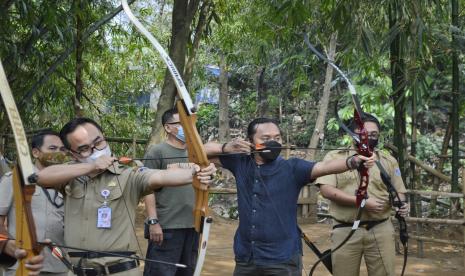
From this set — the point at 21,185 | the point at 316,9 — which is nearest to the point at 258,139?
the point at 21,185

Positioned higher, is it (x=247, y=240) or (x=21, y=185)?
(x=21, y=185)

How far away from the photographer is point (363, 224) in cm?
433

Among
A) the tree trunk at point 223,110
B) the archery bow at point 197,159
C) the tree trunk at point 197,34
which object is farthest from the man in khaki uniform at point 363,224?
the tree trunk at point 223,110

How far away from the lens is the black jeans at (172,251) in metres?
4.35

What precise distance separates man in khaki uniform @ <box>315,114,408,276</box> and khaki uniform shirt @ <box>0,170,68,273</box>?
1638mm

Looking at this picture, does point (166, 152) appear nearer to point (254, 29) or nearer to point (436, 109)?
point (254, 29)

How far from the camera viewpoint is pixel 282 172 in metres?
3.68

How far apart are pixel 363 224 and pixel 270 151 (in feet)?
3.43

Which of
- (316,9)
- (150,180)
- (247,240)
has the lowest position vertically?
(247,240)

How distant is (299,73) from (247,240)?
7.42 meters

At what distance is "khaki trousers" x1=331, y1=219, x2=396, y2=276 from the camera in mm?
4301

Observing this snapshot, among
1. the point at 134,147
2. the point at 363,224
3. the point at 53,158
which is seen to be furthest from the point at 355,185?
the point at 134,147

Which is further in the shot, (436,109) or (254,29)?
(436,109)

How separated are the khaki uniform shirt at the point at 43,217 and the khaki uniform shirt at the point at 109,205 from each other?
273 mm
